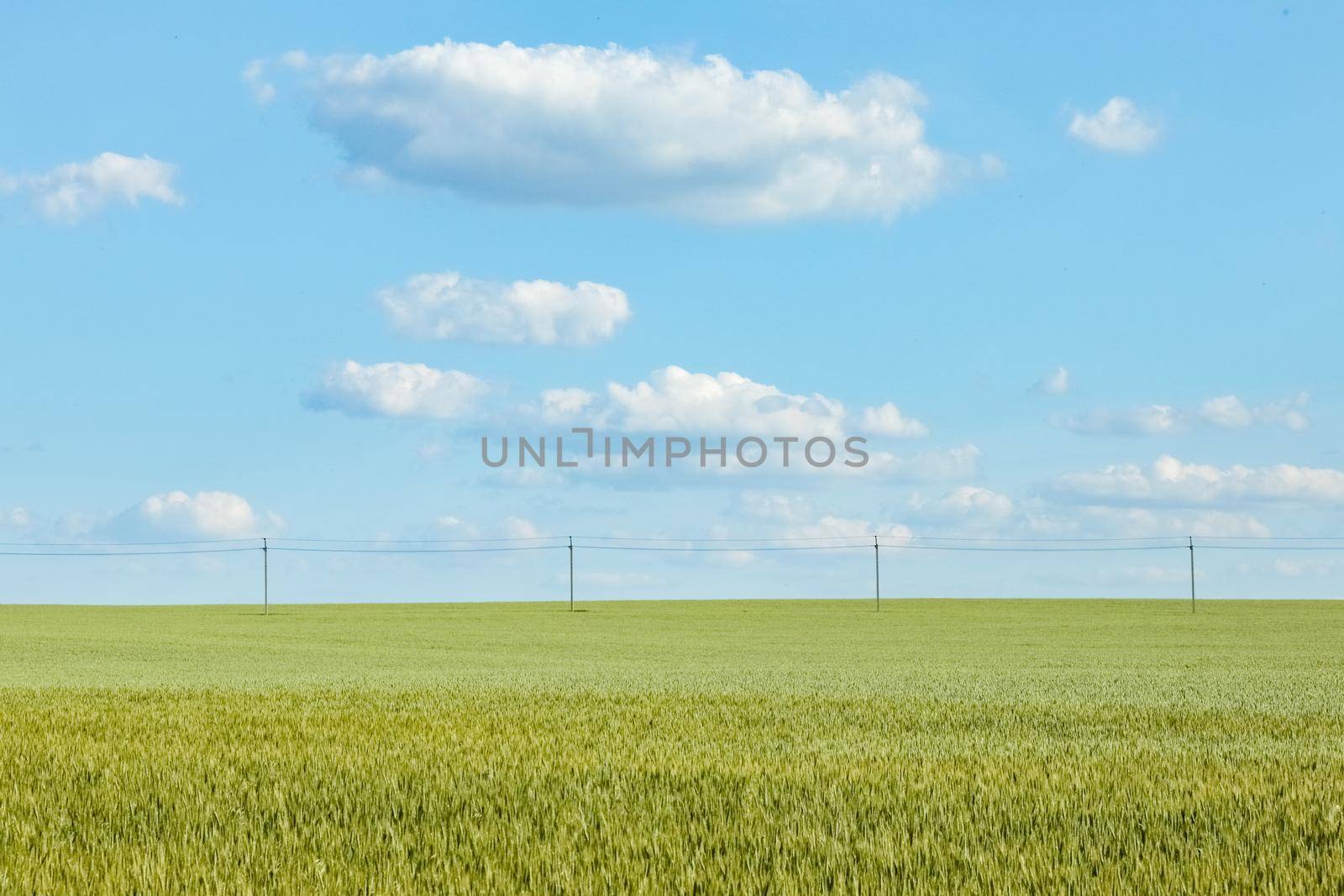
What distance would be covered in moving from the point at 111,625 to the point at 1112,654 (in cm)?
4108

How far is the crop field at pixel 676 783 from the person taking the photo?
6.23 metres

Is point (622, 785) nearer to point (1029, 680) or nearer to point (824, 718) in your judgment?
point (824, 718)

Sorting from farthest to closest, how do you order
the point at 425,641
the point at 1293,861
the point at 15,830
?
the point at 425,641, the point at 15,830, the point at 1293,861

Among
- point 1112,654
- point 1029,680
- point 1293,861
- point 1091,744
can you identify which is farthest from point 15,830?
point 1112,654

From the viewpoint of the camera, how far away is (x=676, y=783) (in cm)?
842

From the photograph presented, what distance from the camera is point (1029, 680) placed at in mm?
19406

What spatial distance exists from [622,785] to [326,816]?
1951 millimetres

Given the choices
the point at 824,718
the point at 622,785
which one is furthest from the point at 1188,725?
the point at 622,785

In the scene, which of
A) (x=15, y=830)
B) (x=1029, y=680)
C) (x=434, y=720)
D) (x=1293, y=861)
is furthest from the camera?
(x=1029, y=680)

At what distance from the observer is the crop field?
623 centimetres

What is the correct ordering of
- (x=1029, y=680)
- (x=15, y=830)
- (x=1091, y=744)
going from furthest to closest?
(x=1029, y=680) < (x=1091, y=744) < (x=15, y=830)

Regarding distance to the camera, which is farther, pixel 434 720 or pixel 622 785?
pixel 434 720

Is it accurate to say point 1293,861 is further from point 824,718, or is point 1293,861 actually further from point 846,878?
point 824,718

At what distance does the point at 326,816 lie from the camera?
24.9 ft
